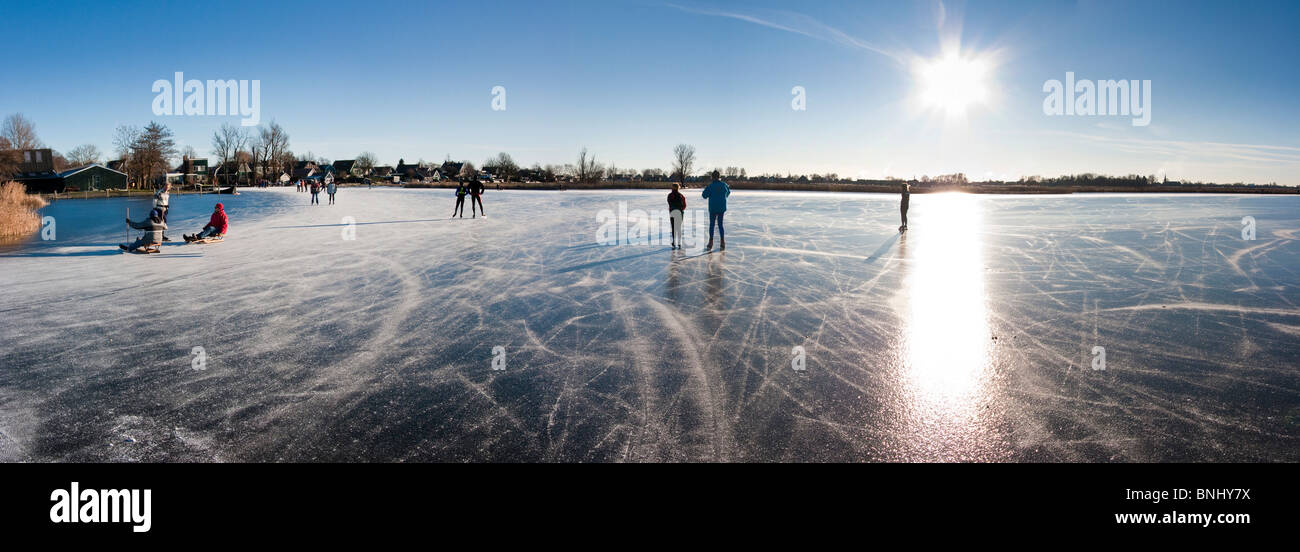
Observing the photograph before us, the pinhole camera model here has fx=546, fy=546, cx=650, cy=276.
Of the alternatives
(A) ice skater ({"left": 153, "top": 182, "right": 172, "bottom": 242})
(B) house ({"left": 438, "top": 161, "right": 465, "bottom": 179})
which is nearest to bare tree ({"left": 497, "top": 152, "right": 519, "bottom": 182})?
(B) house ({"left": 438, "top": 161, "right": 465, "bottom": 179})

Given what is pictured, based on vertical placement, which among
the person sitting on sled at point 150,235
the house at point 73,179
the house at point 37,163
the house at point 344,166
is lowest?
the person sitting on sled at point 150,235

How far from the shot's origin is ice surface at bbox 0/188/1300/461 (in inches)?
132

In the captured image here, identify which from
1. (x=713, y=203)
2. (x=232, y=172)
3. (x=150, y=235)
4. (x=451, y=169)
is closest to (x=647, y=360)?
(x=713, y=203)

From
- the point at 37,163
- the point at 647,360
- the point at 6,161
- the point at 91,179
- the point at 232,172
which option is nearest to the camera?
the point at 647,360

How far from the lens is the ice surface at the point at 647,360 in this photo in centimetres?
336

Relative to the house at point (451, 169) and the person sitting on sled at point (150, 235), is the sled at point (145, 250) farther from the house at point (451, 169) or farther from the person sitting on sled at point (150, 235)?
the house at point (451, 169)

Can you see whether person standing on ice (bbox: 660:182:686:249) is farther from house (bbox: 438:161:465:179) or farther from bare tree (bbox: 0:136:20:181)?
house (bbox: 438:161:465:179)

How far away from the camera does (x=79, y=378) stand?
14.4 feet

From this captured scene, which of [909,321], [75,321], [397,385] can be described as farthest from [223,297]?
[909,321]

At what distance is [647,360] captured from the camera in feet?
16.3

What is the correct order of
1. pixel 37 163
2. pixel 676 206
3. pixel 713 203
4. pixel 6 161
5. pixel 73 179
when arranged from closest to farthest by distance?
pixel 713 203 → pixel 676 206 → pixel 6 161 → pixel 73 179 → pixel 37 163

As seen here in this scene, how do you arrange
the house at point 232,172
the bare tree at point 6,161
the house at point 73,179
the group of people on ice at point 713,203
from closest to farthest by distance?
1. the group of people on ice at point 713,203
2. the bare tree at point 6,161
3. the house at point 73,179
4. the house at point 232,172

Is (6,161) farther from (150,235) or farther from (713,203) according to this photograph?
(713,203)

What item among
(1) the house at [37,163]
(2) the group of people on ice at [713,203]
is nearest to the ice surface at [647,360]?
(2) the group of people on ice at [713,203]
